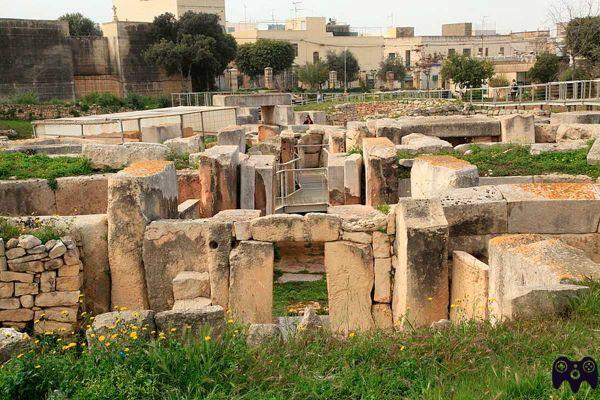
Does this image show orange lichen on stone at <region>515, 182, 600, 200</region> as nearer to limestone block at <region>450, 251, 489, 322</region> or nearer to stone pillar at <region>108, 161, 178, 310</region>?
limestone block at <region>450, 251, 489, 322</region>

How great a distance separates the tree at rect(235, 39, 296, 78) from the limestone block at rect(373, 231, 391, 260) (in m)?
50.5

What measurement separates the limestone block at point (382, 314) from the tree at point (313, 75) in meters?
51.9

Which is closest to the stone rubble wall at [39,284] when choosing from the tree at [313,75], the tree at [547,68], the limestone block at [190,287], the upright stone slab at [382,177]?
the limestone block at [190,287]

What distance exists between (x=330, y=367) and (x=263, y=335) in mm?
681

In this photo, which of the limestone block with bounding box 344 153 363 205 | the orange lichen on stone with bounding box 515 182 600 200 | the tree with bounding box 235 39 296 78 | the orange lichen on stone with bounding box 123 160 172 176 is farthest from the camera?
the tree with bounding box 235 39 296 78

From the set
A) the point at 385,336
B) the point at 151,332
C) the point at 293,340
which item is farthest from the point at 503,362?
the point at 151,332

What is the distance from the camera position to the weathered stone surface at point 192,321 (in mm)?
5242

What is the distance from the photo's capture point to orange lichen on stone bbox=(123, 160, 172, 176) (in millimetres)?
8128

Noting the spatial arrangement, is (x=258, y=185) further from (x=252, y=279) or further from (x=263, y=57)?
(x=263, y=57)

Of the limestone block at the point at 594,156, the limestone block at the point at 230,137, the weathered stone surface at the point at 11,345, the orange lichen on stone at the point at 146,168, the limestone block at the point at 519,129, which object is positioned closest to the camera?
the weathered stone surface at the point at 11,345

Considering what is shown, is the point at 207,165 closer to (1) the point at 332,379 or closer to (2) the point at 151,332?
(2) the point at 151,332

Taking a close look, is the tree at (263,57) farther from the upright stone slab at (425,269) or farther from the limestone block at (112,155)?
the upright stone slab at (425,269)

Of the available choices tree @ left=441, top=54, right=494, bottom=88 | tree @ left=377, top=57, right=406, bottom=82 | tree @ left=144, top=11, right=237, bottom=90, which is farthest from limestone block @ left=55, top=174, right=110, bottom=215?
tree @ left=377, top=57, right=406, bottom=82

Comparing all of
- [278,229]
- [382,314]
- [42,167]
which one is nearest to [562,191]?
[382,314]
